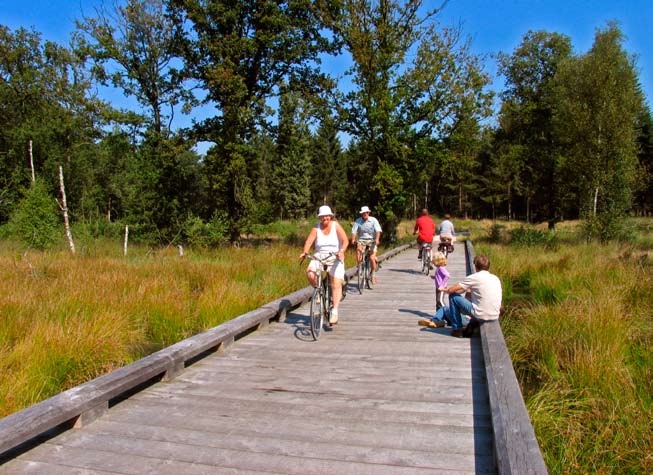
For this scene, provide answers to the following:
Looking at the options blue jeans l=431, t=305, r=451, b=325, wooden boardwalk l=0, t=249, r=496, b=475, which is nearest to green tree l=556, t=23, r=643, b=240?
blue jeans l=431, t=305, r=451, b=325

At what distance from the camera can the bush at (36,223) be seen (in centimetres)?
1688

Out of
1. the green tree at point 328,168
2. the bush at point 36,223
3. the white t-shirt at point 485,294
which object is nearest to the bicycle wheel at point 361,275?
the white t-shirt at point 485,294

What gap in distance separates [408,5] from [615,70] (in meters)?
11.2

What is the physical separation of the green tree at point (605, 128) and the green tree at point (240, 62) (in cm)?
1377

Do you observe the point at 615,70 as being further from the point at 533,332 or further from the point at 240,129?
the point at 533,332

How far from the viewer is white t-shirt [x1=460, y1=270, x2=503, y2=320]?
20.9 feet

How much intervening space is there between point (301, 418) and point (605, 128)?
87.3ft

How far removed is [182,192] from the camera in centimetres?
2520

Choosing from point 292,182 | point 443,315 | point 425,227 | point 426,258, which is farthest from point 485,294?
point 292,182

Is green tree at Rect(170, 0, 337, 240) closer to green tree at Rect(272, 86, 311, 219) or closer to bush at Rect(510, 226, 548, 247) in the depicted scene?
bush at Rect(510, 226, 548, 247)

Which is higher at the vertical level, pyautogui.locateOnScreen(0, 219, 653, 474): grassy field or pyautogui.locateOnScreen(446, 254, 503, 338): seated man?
pyautogui.locateOnScreen(446, 254, 503, 338): seated man

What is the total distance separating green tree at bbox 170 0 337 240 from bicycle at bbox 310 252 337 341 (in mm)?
15970

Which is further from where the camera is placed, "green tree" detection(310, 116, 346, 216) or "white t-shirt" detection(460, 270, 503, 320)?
"green tree" detection(310, 116, 346, 216)

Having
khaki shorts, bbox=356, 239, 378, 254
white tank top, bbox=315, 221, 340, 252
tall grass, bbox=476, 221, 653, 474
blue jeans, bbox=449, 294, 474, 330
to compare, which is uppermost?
white tank top, bbox=315, 221, 340, 252
